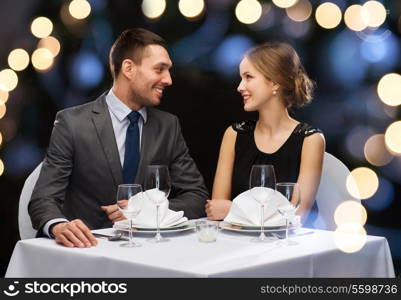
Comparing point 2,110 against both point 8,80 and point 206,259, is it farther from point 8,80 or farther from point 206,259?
point 206,259

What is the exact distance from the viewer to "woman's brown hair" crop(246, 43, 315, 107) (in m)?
2.69

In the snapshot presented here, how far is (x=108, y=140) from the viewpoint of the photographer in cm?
244

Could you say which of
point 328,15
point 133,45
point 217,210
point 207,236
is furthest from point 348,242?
point 328,15

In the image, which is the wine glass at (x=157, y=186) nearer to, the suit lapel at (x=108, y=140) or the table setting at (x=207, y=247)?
the table setting at (x=207, y=247)

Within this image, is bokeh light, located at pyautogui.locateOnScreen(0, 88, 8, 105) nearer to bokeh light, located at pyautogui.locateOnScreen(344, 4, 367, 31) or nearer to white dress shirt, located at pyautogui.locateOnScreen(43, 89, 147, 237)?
white dress shirt, located at pyautogui.locateOnScreen(43, 89, 147, 237)

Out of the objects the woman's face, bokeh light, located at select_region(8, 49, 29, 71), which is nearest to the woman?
the woman's face

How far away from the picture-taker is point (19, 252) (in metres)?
1.75

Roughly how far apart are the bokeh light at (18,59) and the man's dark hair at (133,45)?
23.9 inches

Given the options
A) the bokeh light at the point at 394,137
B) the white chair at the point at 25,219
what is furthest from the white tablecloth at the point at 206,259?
the bokeh light at the point at 394,137

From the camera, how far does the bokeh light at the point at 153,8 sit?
10.5 feet

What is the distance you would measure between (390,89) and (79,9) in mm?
1495

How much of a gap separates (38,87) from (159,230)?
1598 millimetres

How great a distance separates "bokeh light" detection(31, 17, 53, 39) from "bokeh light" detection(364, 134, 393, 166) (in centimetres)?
158

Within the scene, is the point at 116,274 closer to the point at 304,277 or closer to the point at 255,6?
the point at 304,277
